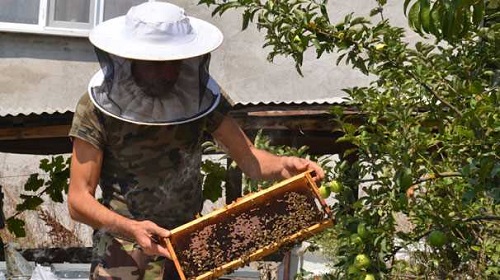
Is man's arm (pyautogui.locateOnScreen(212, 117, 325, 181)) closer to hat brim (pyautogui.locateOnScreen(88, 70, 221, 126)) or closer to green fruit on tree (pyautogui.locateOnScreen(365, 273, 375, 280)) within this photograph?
hat brim (pyautogui.locateOnScreen(88, 70, 221, 126))

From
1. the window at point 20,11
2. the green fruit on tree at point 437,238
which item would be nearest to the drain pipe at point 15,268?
the green fruit on tree at point 437,238

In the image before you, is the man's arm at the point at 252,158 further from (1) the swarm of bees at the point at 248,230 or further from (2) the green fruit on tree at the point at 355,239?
(2) the green fruit on tree at the point at 355,239

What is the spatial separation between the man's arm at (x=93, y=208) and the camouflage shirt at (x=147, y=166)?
83 millimetres

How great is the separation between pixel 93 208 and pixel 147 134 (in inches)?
14.8

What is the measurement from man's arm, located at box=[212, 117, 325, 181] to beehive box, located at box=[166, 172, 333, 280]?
0.17 meters

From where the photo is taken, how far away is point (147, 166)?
355 cm

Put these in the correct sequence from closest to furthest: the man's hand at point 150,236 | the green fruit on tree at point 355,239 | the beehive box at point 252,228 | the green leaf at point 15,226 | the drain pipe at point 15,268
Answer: the green fruit on tree at point 355,239 < the man's hand at point 150,236 < the beehive box at point 252,228 < the drain pipe at point 15,268 < the green leaf at point 15,226

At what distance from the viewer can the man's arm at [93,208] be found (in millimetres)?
3109

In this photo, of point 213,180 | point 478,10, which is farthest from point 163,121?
point 213,180

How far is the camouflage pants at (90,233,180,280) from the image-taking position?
139 inches

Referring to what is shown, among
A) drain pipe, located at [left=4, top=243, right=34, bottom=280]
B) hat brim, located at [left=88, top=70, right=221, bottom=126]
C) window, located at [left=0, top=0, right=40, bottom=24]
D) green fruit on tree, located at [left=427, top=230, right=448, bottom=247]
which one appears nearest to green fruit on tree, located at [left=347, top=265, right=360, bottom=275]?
green fruit on tree, located at [left=427, top=230, right=448, bottom=247]

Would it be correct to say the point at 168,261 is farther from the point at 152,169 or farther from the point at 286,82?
the point at 286,82

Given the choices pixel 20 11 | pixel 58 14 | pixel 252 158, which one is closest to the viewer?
pixel 252 158

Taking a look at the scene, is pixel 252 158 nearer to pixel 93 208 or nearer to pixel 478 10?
pixel 93 208
